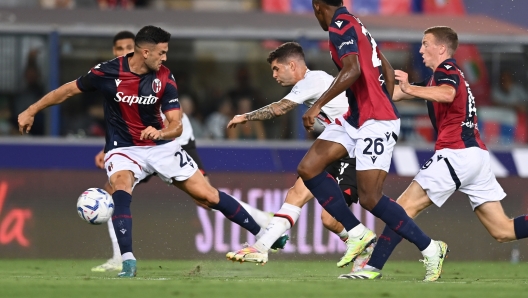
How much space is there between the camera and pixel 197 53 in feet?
45.6

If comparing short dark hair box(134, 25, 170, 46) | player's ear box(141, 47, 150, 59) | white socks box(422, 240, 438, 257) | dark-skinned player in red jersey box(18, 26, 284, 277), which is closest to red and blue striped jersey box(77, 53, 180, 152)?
dark-skinned player in red jersey box(18, 26, 284, 277)

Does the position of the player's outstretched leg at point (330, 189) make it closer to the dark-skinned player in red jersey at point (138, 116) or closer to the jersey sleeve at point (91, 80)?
the dark-skinned player in red jersey at point (138, 116)

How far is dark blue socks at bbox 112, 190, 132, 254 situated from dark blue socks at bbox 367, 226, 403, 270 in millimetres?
1994

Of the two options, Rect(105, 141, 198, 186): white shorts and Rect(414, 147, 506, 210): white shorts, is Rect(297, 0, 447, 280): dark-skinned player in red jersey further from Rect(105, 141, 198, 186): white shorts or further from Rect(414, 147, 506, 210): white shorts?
Rect(105, 141, 198, 186): white shorts

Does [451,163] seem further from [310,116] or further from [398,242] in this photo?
[310,116]

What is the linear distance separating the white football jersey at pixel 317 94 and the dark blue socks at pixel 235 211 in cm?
109

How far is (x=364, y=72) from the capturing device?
8180 millimetres

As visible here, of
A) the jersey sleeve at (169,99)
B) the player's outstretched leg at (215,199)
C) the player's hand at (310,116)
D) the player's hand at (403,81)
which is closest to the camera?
the player's hand at (310,116)

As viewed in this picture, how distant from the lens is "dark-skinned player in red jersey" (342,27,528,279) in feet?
27.5

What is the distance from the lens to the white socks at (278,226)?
346 inches

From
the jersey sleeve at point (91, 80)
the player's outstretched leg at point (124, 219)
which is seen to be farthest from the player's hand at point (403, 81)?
the jersey sleeve at point (91, 80)

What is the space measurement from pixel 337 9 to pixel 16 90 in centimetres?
646

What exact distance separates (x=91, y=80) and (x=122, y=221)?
1293mm

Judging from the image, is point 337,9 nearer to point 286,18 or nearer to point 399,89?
point 399,89
